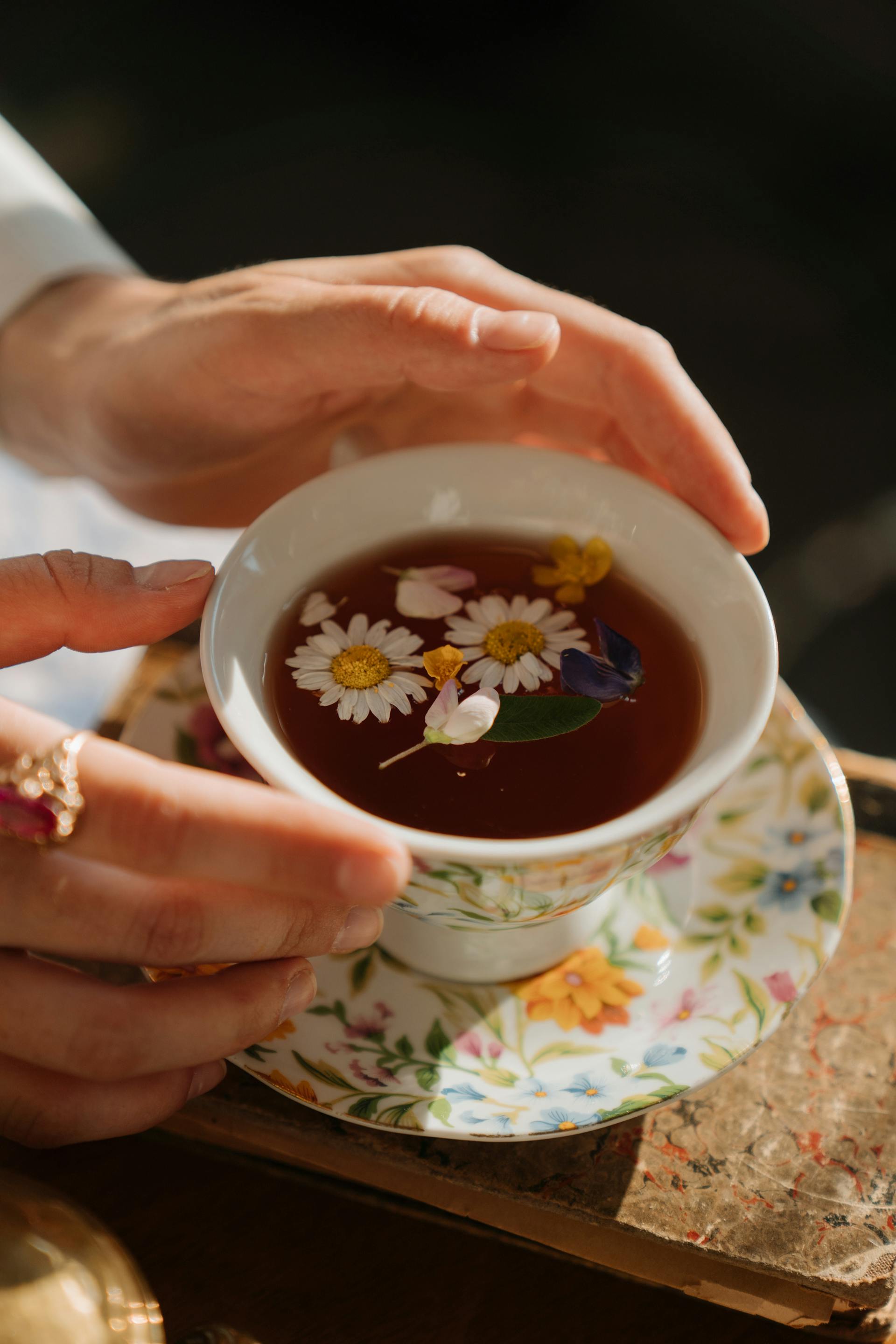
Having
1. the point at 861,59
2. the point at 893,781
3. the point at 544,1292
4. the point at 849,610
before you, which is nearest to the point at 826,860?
the point at 893,781

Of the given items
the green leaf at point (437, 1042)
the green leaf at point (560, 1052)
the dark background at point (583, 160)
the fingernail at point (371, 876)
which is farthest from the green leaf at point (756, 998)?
the dark background at point (583, 160)

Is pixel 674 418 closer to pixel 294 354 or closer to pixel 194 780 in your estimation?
pixel 294 354

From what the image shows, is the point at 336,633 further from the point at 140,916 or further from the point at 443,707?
the point at 140,916

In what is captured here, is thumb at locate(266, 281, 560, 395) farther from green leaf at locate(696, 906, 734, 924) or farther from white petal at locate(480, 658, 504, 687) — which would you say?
green leaf at locate(696, 906, 734, 924)

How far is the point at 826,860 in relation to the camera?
864 millimetres

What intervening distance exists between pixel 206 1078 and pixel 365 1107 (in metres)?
0.12

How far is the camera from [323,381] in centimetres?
102

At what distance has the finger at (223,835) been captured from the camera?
0.58m

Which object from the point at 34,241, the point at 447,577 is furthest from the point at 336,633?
the point at 34,241

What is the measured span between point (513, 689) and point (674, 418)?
320 mm

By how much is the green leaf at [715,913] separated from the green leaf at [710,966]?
4 cm

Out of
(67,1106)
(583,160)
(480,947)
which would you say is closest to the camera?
(67,1106)

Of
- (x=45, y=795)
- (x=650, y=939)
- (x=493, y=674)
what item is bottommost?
(x=650, y=939)

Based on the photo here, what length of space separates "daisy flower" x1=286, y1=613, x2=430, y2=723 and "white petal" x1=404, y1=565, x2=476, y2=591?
2.4 inches
